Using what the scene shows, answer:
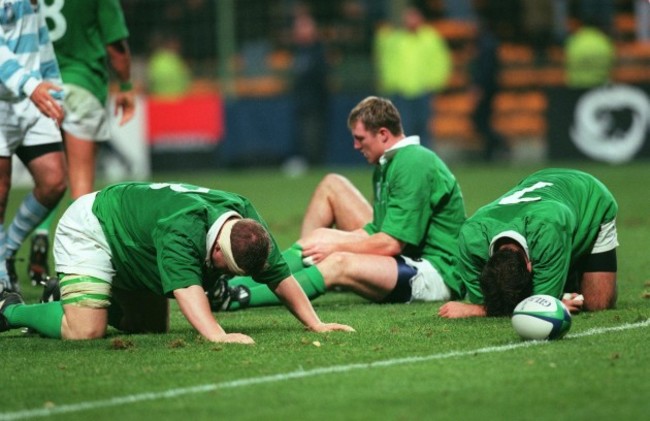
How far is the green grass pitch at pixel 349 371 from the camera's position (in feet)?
15.7

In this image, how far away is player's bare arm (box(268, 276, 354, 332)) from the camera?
6.48m

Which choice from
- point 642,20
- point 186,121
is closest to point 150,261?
point 186,121

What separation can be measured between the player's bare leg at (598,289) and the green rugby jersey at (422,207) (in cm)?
89

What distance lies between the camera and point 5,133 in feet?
26.5

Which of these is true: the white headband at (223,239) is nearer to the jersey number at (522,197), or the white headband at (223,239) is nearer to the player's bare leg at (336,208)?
the jersey number at (522,197)

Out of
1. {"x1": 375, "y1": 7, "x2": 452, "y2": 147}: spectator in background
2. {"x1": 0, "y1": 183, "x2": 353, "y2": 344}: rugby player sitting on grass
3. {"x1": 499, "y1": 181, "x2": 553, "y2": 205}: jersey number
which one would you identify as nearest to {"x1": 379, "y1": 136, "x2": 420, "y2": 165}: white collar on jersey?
{"x1": 499, "y1": 181, "x2": 553, "y2": 205}: jersey number

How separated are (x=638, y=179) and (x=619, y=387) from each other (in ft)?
43.6

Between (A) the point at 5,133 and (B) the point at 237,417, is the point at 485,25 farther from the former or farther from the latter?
(B) the point at 237,417

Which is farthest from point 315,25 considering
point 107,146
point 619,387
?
point 619,387

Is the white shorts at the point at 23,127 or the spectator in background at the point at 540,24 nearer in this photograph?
the white shorts at the point at 23,127

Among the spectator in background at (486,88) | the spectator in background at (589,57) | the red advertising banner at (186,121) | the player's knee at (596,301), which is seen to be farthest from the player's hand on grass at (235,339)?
the spectator in background at (486,88)

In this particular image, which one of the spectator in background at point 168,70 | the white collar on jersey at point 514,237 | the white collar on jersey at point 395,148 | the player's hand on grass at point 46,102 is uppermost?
the player's hand on grass at point 46,102

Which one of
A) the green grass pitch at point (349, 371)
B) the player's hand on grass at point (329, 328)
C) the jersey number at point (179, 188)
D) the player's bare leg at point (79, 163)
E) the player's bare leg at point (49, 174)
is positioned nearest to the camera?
the green grass pitch at point (349, 371)

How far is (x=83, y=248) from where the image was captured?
6.62 metres
